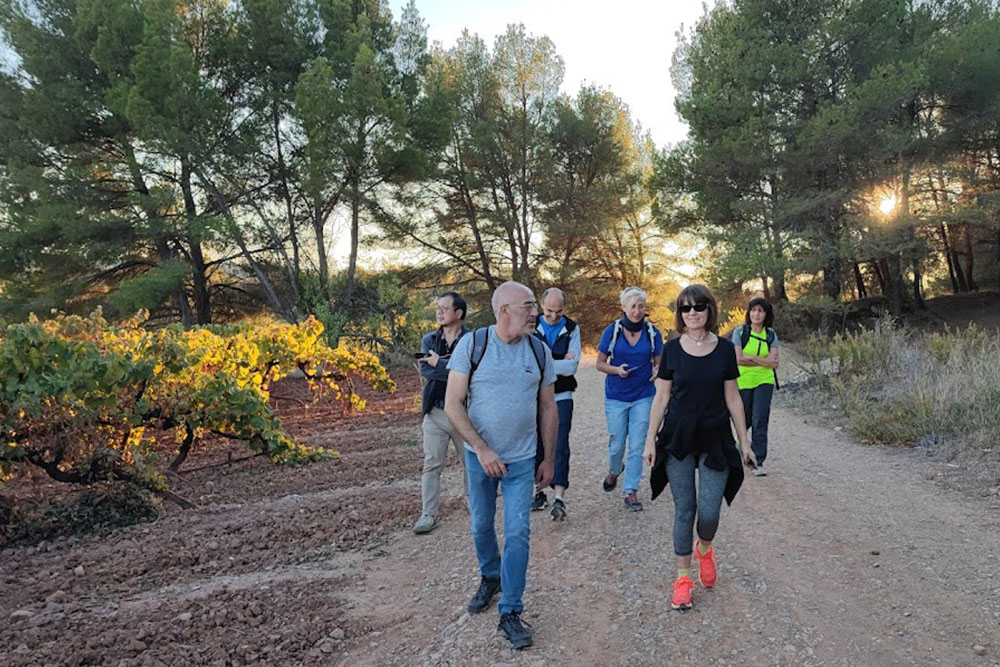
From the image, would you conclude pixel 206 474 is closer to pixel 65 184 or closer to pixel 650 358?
pixel 650 358

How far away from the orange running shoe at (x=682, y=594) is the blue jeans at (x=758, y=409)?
9.09ft

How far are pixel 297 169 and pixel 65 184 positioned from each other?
585 centimetres

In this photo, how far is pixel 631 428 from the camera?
4891 mm

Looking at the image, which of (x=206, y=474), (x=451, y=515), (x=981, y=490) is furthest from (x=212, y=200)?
(x=981, y=490)

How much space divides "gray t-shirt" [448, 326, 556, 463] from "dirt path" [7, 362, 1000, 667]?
0.92 m

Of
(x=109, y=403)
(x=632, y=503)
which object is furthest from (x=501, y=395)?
(x=109, y=403)

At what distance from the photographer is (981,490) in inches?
205

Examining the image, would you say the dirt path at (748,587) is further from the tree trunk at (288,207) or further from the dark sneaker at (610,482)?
the tree trunk at (288,207)

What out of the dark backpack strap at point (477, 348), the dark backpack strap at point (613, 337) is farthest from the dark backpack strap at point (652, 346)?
the dark backpack strap at point (477, 348)

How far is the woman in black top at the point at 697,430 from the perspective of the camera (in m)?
3.23

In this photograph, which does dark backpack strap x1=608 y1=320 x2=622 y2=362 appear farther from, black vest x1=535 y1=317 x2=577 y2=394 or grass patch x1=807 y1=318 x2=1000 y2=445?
grass patch x1=807 y1=318 x2=1000 y2=445

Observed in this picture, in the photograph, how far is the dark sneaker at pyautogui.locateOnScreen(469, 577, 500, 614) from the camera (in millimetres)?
3283

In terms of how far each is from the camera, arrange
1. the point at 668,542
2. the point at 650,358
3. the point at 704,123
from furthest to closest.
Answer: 1. the point at 704,123
2. the point at 650,358
3. the point at 668,542

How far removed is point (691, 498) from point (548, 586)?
949 mm
